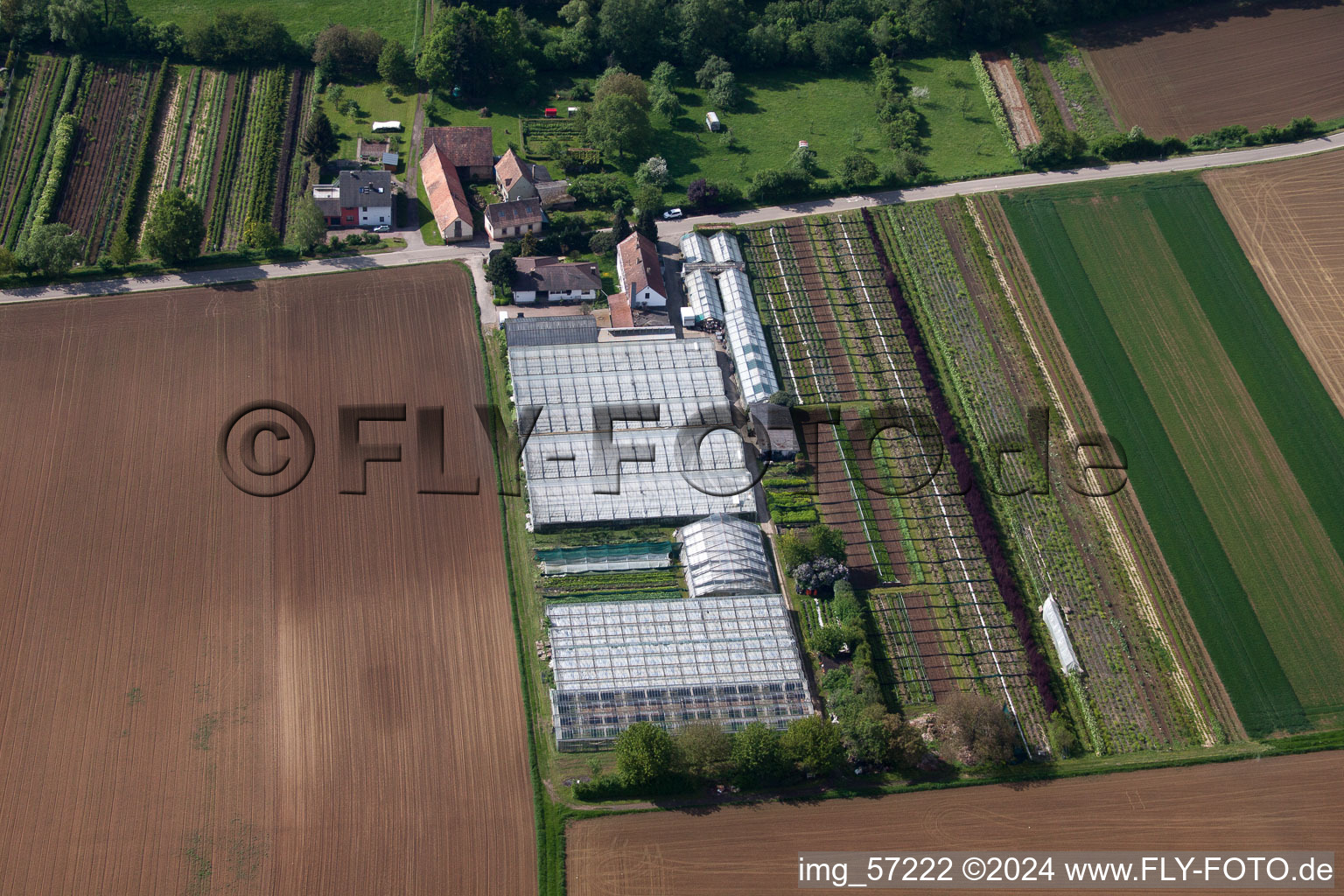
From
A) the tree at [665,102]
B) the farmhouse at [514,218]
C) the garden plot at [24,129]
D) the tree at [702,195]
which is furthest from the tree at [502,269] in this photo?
the garden plot at [24,129]

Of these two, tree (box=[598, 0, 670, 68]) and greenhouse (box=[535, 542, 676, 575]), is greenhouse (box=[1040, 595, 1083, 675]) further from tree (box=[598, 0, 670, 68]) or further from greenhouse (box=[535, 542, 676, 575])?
tree (box=[598, 0, 670, 68])

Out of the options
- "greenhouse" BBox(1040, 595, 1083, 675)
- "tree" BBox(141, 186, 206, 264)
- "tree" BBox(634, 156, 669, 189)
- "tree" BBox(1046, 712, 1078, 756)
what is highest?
"tree" BBox(634, 156, 669, 189)

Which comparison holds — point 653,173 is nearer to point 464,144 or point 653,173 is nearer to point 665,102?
point 665,102

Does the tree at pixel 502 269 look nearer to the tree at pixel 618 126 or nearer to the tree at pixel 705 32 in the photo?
the tree at pixel 618 126

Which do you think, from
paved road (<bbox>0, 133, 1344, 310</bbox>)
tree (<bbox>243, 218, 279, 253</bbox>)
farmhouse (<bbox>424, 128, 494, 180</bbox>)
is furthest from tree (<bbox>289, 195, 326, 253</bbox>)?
farmhouse (<bbox>424, 128, 494, 180</bbox>)

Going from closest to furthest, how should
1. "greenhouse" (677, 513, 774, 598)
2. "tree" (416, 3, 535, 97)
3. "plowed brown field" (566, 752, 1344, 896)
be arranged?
"plowed brown field" (566, 752, 1344, 896)
"greenhouse" (677, 513, 774, 598)
"tree" (416, 3, 535, 97)

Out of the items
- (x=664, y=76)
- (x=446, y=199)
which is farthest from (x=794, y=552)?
(x=664, y=76)
